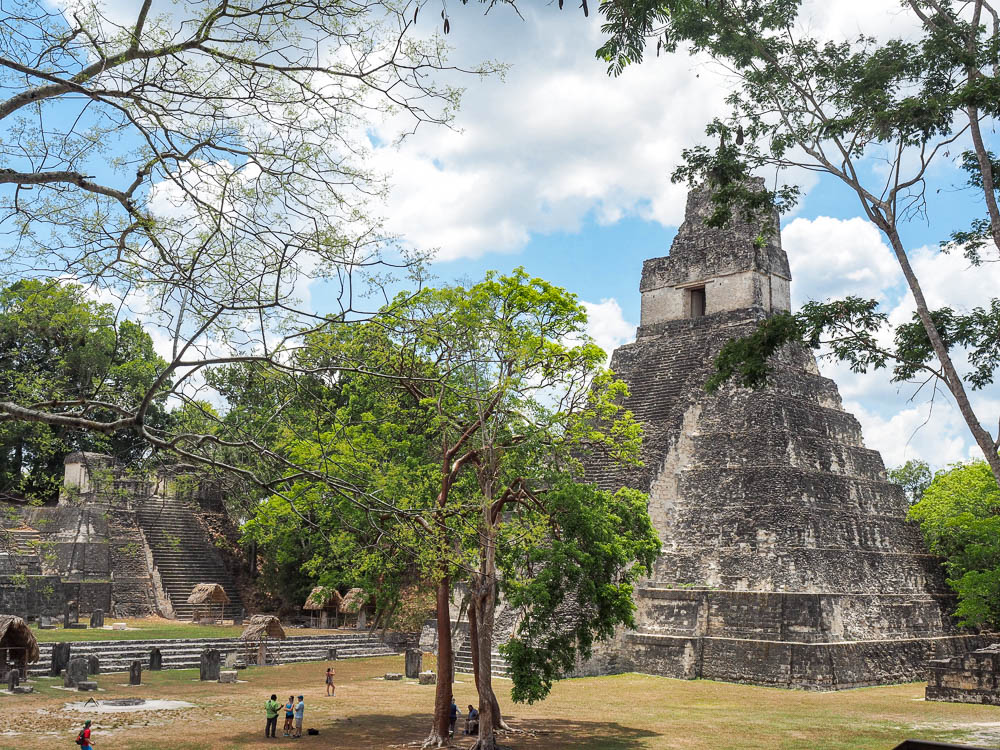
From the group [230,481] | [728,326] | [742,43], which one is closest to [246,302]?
[230,481]

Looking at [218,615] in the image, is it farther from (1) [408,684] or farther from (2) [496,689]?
(2) [496,689]

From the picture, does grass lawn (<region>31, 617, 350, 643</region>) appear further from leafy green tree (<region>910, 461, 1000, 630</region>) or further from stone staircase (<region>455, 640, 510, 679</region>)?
leafy green tree (<region>910, 461, 1000, 630</region>)

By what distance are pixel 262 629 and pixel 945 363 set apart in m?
14.3

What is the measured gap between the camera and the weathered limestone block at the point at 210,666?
1562cm

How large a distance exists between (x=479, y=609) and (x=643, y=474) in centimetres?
923

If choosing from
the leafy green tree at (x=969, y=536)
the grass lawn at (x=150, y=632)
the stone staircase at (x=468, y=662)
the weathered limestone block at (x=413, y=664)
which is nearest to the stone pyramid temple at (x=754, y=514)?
the leafy green tree at (x=969, y=536)

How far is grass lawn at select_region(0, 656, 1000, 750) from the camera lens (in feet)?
33.9

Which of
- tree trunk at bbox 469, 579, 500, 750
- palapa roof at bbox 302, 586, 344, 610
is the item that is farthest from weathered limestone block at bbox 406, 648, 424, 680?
tree trunk at bbox 469, 579, 500, 750

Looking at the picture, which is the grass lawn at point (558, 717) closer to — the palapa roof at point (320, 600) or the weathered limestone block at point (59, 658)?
the weathered limestone block at point (59, 658)

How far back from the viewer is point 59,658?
50.9ft

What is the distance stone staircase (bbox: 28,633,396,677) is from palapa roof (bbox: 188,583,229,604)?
3.82 metres

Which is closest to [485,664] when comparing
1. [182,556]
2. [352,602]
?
[352,602]

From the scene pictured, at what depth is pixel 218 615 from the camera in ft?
81.1

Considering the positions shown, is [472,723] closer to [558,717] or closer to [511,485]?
[558,717]
